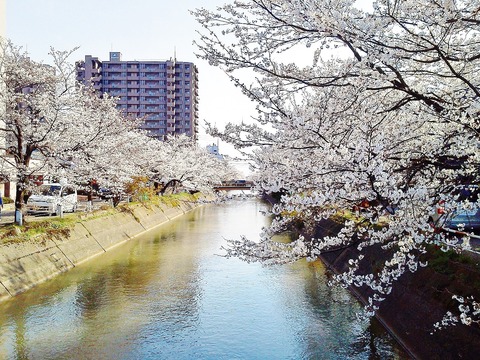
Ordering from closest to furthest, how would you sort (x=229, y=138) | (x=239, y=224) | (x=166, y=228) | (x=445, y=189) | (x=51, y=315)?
(x=445, y=189) → (x=229, y=138) → (x=51, y=315) → (x=166, y=228) → (x=239, y=224)

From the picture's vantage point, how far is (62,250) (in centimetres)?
1644

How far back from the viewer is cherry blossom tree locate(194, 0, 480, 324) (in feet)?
15.3

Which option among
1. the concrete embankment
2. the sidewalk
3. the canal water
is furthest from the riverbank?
the sidewalk

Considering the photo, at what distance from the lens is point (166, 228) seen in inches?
1177

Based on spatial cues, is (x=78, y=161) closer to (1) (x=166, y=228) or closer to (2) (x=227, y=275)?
(2) (x=227, y=275)

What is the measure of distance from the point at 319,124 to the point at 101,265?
13831 mm

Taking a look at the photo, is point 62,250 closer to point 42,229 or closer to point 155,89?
point 42,229

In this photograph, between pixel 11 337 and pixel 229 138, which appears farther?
pixel 11 337

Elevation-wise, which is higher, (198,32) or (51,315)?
(198,32)

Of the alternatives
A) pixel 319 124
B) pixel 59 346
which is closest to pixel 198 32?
pixel 319 124

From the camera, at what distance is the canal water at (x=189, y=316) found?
9.16 m

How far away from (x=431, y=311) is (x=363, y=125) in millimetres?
5037

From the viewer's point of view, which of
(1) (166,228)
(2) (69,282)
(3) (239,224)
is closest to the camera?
(2) (69,282)

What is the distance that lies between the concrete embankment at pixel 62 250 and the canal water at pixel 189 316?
0.41 meters
